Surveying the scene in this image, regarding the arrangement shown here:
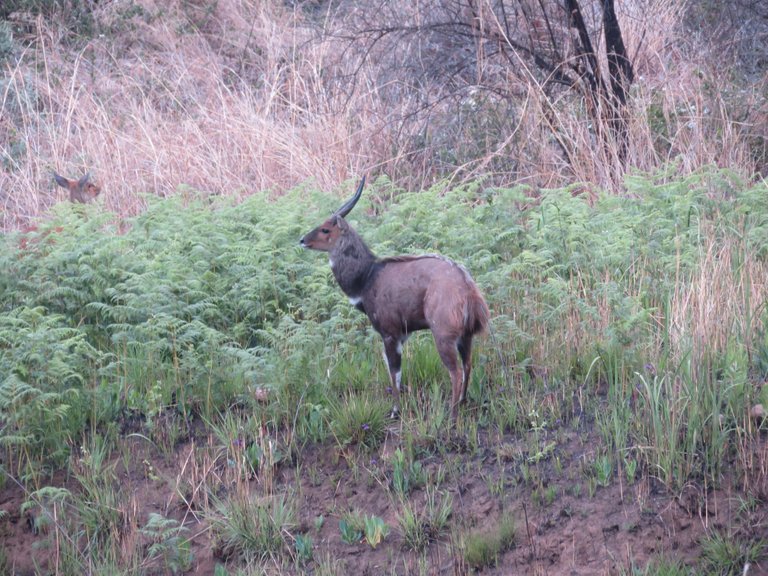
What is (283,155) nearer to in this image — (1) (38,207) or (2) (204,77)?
(1) (38,207)

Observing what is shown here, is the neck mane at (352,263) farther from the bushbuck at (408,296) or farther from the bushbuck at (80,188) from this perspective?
the bushbuck at (80,188)

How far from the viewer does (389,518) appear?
636cm

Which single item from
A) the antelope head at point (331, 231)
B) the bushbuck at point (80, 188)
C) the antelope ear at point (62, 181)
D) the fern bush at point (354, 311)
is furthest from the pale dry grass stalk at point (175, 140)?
the antelope head at point (331, 231)

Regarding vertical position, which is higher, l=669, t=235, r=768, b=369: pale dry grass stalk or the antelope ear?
the antelope ear

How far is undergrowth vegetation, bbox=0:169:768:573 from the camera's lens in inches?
248

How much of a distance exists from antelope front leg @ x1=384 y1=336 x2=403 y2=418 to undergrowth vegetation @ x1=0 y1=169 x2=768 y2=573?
→ 3.5 inches

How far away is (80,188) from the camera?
42.3 ft

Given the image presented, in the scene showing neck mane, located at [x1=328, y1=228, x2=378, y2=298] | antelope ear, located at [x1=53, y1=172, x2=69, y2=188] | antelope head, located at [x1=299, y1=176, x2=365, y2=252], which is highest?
antelope ear, located at [x1=53, y1=172, x2=69, y2=188]

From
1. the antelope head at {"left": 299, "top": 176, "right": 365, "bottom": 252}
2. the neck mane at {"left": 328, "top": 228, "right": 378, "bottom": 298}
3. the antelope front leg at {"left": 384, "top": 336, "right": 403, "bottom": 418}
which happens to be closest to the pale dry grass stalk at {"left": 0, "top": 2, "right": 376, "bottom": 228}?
the antelope head at {"left": 299, "top": 176, "right": 365, "bottom": 252}

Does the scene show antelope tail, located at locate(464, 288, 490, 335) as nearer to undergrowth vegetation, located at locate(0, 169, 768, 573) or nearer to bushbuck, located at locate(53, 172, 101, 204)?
undergrowth vegetation, located at locate(0, 169, 768, 573)

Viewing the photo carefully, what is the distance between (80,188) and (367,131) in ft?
12.3

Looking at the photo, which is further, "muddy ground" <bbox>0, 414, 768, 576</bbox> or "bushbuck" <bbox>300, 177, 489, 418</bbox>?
"bushbuck" <bbox>300, 177, 489, 418</bbox>

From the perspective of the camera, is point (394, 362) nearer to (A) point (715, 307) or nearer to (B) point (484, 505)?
(B) point (484, 505)

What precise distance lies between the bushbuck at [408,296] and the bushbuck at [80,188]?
6142 mm
